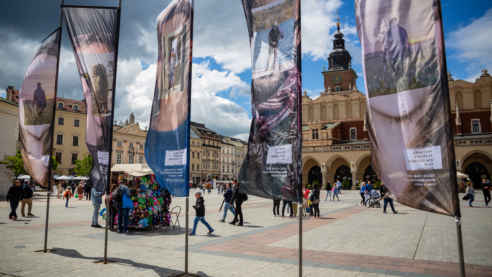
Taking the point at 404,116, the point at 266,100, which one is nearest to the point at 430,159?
the point at 404,116

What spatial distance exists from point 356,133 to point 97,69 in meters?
53.3

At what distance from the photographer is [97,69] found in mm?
7293

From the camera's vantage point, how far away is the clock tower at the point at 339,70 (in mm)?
65188

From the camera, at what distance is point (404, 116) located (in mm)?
4039

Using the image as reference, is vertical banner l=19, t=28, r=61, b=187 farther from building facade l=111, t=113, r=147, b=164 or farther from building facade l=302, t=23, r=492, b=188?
building facade l=111, t=113, r=147, b=164

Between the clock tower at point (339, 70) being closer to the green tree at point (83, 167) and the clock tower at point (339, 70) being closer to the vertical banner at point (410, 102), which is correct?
the green tree at point (83, 167)

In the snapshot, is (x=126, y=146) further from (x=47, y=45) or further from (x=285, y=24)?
(x=285, y=24)

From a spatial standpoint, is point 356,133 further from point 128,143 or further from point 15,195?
point 15,195

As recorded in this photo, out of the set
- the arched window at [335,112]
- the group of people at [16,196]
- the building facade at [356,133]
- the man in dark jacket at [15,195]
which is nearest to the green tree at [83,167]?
the building facade at [356,133]

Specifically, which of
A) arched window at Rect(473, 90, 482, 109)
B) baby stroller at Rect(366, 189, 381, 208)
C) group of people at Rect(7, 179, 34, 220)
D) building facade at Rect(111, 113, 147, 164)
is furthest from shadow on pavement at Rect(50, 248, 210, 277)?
building facade at Rect(111, 113, 147, 164)

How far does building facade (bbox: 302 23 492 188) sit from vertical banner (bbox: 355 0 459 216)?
1717 inches

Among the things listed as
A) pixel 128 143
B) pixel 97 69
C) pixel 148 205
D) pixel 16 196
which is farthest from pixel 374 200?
pixel 128 143

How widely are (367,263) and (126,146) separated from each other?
66000 millimetres

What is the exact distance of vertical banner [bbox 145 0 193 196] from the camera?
608 centimetres
